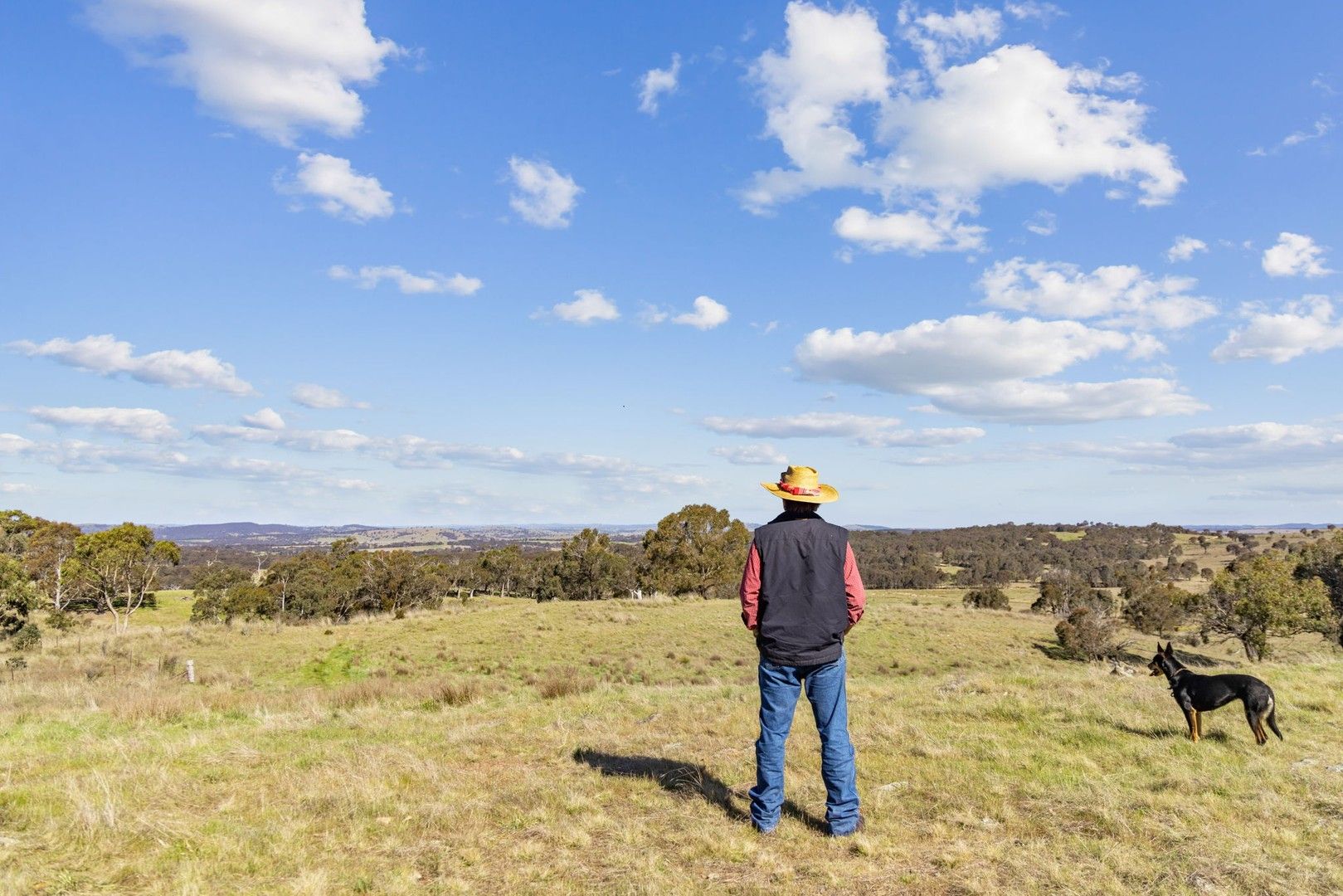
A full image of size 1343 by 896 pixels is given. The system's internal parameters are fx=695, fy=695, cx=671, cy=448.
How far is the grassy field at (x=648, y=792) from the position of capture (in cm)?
457

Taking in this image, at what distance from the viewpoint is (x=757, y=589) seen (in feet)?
17.8

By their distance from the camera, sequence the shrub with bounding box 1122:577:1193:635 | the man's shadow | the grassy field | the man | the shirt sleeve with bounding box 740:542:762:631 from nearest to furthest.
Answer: the grassy field → the man → the shirt sleeve with bounding box 740:542:762:631 → the man's shadow → the shrub with bounding box 1122:577:1193:635

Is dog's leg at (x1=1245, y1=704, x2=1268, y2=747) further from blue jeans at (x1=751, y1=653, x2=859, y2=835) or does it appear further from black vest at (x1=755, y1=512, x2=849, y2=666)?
black vest at (x1=755, y1=512, x2=849, y2=666)

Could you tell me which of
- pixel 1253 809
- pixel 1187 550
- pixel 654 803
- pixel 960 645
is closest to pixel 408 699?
pixel 654 803

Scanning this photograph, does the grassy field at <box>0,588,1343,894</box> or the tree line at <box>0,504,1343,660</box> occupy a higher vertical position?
the grassy field at <box>0,588,1343,894</box>

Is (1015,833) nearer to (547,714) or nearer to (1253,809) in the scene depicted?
(1253,809)

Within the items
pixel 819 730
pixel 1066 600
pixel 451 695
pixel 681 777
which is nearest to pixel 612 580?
pixel 1066 600

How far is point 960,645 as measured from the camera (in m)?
32.0

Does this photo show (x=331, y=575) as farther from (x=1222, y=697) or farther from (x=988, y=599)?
(x=1222, y=697)

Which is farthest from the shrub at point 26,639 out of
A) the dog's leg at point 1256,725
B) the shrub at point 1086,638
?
the shrub at point 1086,638

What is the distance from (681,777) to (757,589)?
268cm

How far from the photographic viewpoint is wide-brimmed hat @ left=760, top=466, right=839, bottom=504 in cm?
552

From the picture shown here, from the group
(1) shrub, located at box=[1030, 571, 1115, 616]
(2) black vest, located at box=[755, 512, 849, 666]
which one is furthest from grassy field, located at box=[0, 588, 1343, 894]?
(1) shrub, located at box=[1030, 571, 1115, 616]

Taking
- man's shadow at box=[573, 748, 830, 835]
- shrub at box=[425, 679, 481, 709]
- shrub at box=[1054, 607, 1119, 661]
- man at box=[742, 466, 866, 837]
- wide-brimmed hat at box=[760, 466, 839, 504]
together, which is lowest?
shrub at box=[1054, 607, 1119, 661]
